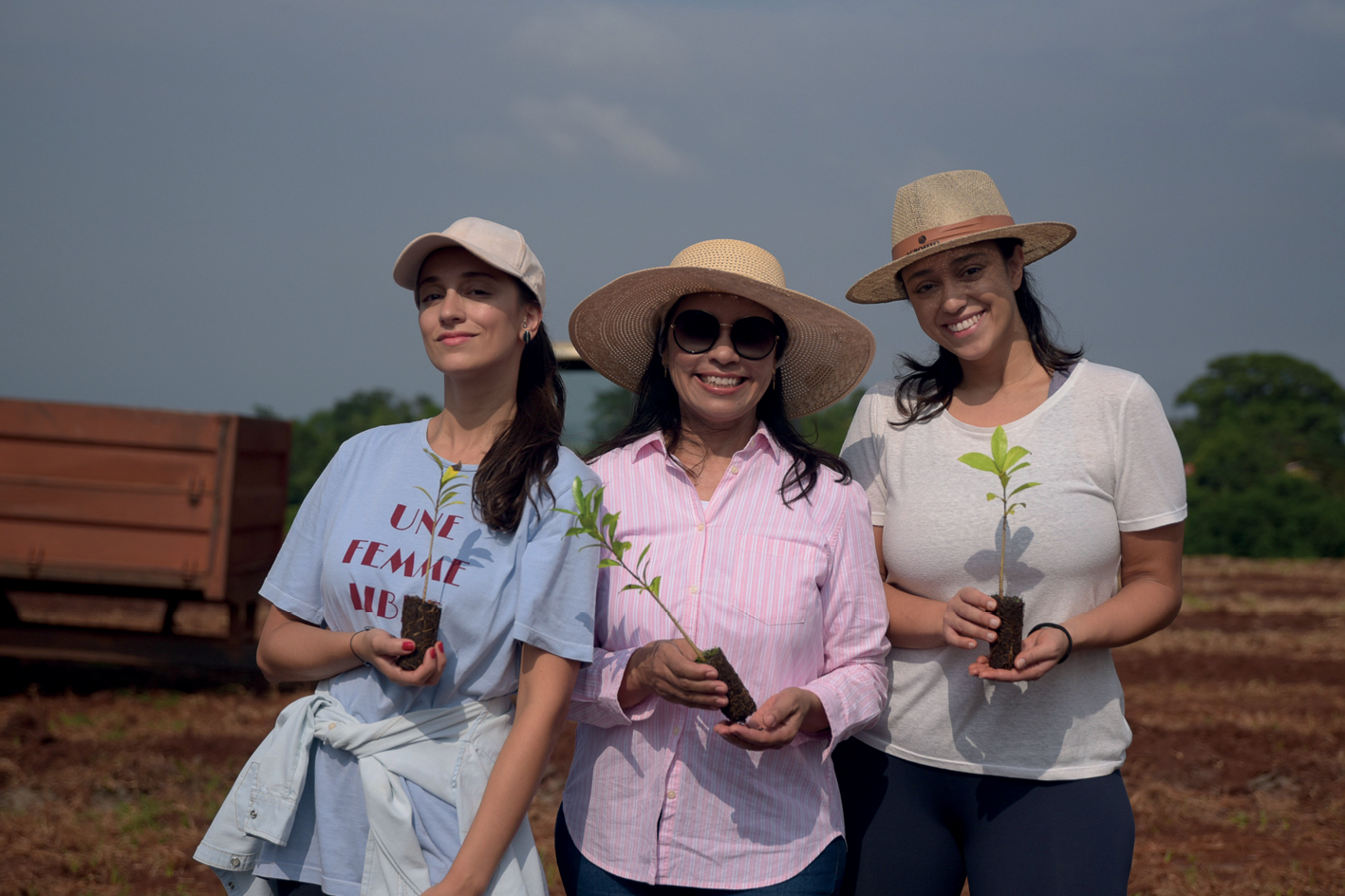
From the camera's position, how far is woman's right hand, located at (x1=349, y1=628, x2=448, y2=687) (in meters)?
1.87

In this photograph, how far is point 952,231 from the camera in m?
2.42

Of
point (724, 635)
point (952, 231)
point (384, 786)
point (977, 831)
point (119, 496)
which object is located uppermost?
point (952, 231)

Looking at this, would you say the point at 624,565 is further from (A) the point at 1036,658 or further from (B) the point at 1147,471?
(B) the point at 1147,471

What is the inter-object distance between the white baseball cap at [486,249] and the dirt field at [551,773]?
3.50 m

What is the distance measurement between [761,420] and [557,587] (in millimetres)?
Result: 808

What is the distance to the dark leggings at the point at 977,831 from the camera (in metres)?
2.18

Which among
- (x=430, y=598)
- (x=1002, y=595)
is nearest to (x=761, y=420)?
(x=1002, y=595)

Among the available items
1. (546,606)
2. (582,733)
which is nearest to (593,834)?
(582,733)

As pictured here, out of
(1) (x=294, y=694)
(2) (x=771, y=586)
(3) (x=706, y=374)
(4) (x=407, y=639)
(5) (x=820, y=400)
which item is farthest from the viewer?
(1) (x=294, y=694)

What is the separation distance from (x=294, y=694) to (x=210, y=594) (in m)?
1.20

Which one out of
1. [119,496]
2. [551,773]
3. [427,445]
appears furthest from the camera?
[119,496]

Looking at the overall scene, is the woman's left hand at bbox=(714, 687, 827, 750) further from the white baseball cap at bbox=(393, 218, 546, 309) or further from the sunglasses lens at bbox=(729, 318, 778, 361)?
the white baseball cap at bbox=(393, 218, 546, 309)

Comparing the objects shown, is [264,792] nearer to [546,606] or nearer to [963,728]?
[546,606]

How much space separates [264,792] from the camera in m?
2.00
